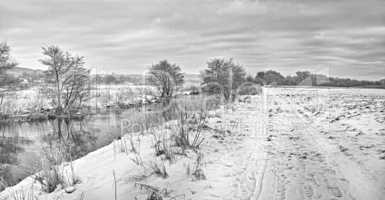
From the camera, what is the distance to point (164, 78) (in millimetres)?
26641

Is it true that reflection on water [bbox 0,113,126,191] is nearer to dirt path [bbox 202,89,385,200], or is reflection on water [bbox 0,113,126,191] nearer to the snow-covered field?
the snow-covered field

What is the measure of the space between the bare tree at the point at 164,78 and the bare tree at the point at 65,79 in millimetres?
9218

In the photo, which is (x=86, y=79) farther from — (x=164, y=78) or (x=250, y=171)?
(x=250, y=171)

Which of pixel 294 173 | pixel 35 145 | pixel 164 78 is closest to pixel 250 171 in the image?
pixel 294 173

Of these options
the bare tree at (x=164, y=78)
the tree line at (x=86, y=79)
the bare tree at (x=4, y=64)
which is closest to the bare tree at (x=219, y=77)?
A: the tree line at (x=86, y=79)

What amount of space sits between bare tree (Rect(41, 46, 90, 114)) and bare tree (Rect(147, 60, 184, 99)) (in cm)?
922

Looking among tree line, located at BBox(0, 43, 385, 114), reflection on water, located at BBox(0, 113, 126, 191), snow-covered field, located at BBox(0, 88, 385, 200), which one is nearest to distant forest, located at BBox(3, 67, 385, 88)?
tree line, located at BBox(0, 43, 385, 114)

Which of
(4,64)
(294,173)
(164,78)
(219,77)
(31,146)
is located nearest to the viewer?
(294,173)

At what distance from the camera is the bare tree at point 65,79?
17.5 metres

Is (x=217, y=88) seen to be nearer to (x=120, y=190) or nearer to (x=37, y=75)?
(x=37, y=75)

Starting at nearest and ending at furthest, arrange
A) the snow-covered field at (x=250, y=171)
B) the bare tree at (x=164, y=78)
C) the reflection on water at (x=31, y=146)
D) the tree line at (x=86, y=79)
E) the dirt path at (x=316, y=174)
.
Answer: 1. the dirt path at (x=316, y=174)
2. the snow-covered field at (x=250, y=171)
3. the reflection on water at (x=31, y=146)
4. the tree line at (x=86, y=79)
5. the bare tree at (x=164, y=78)

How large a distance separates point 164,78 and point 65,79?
11.5 metres

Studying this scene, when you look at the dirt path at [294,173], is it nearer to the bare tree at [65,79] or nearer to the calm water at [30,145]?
the calm water at [30,145]

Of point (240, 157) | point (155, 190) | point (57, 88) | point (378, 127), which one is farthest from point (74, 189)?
point (57, 88)
